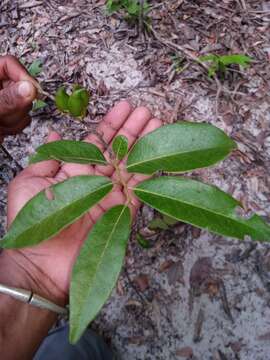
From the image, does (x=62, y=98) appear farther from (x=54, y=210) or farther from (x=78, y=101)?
(x=54, y=210)

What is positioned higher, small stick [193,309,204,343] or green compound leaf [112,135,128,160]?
green compound leaf [112,135,128,160]

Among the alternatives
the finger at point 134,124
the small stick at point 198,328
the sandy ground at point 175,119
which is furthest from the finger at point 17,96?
the small stick at point 198,328

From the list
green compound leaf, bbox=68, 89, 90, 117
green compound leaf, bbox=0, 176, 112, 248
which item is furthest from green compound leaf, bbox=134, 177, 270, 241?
green compound leaf, bbox=68, 89, 90, 117

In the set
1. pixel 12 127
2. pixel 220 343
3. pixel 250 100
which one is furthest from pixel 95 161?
pixel 250 100

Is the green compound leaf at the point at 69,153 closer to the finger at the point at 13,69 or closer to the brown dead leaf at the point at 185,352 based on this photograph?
the finger at the point at 13,69

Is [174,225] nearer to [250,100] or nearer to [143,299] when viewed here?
[143,299]

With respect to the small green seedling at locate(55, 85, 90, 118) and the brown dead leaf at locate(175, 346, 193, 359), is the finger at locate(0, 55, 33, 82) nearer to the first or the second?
the small green seedling at locate(55, 85, 90, 118)

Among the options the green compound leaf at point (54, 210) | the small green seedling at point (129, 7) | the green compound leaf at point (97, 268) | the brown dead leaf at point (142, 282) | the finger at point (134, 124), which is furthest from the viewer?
the small green seedling at point (129, 7)

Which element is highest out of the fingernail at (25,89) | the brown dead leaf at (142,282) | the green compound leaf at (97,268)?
the fingernail at (25,89)
